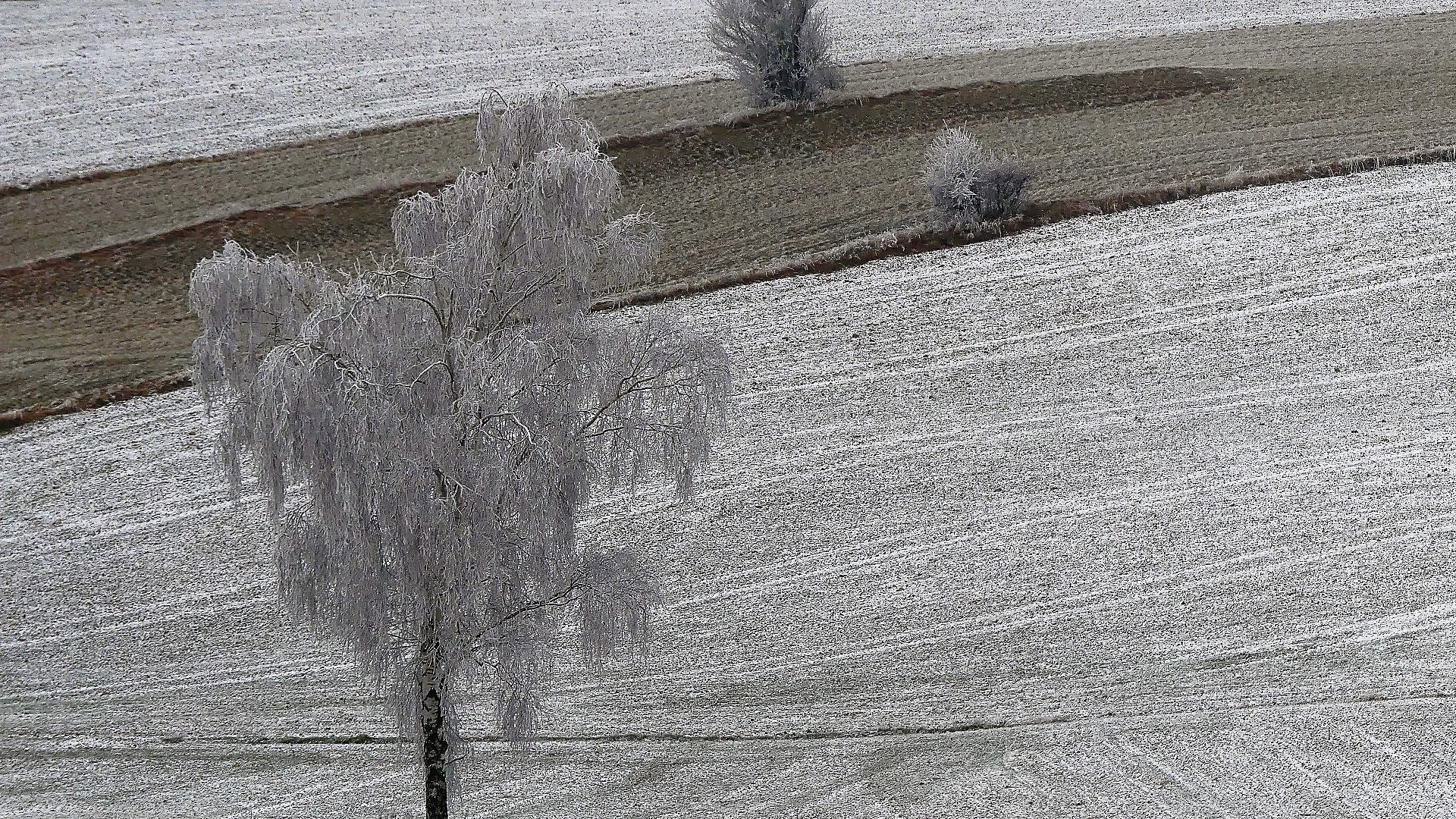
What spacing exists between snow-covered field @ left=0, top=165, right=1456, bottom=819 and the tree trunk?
8.26 feet

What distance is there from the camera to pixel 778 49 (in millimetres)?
50688

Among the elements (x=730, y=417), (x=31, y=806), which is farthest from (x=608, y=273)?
(x=730, y=417)

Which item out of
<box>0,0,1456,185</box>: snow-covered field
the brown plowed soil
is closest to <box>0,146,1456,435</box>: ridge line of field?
the brown plowed soil

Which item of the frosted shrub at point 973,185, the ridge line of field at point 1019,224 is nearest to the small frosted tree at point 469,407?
the ridge line of field at point 1019,224

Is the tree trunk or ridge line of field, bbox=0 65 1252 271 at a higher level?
ridge line of field, bbox=0 65 1252 271

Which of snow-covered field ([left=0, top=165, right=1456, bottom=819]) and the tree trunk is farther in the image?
Result: snow-covered field ([left=0, top=165, right=1456, bottom=819])

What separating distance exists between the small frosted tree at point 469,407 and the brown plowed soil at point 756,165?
19.4 m

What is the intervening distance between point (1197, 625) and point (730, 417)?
35.3 ft

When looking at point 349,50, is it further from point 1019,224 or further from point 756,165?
point 1019,224

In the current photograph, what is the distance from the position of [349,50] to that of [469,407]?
149 feet

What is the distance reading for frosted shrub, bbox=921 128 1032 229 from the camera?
3884 cm

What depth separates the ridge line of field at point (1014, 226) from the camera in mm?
37938

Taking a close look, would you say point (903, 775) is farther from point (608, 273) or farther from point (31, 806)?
point (31, 806)

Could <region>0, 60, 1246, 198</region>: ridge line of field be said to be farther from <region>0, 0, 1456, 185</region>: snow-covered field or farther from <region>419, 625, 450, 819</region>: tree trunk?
<region>419, 625, 450, 819</region>: tree trunk
